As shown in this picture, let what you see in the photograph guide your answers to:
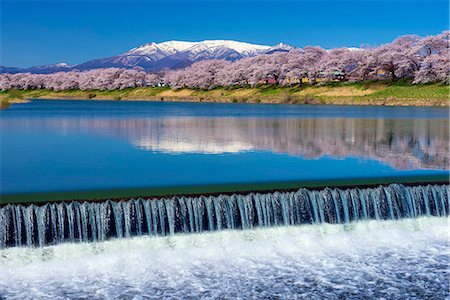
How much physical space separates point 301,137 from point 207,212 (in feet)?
50.5

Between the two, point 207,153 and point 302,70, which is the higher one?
point 302,70

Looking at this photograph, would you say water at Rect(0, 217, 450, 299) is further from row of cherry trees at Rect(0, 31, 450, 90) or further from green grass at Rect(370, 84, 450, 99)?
row of cherry trees at Rect(0, 31, 450, 90)

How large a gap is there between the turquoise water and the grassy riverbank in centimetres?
2637

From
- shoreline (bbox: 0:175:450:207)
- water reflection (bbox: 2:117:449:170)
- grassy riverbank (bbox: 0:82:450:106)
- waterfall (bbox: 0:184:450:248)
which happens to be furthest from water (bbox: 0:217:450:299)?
grassy riverbank (bbox: 0:82:450:106)

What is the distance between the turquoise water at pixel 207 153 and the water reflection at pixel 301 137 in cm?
5

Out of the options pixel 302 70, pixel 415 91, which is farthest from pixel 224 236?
pixel 302 70

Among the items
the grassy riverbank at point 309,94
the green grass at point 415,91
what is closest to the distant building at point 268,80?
the grassy riverbank at point 309,94

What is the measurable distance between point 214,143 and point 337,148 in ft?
18.8

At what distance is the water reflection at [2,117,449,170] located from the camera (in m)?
22.2

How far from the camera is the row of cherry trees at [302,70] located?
225 ft

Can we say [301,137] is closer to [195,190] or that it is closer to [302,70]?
[195,190]

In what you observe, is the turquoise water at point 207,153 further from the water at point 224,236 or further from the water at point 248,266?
the water at point 248,266

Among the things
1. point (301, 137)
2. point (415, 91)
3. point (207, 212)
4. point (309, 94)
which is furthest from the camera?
point (309, 94)

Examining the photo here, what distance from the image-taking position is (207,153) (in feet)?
72.1
